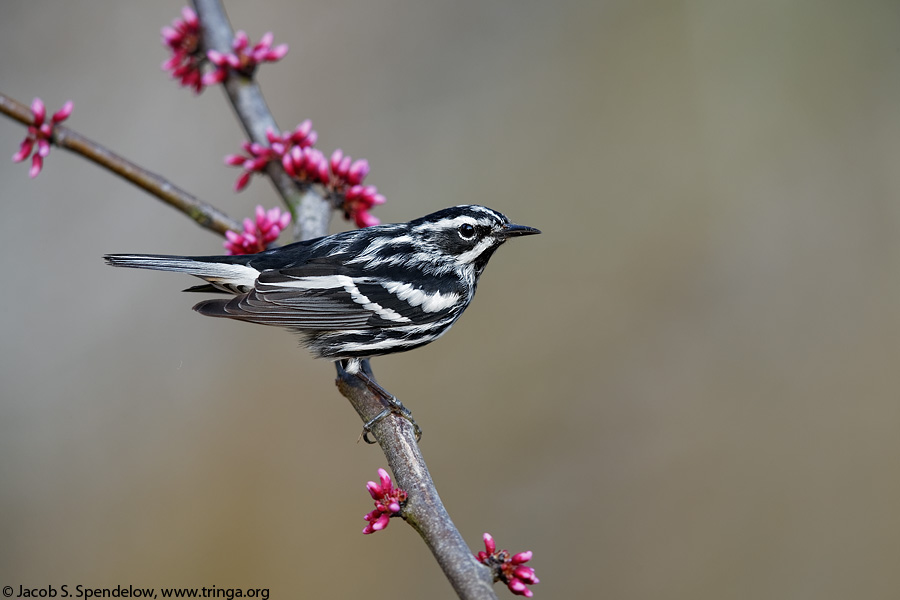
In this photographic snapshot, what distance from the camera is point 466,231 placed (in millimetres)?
4172

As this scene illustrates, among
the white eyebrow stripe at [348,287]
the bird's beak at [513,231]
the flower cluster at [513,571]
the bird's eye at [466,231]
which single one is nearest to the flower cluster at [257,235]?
the white eyebrow stripe at [348,287]

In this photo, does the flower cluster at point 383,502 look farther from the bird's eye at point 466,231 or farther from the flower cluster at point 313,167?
the flower cluster at point 313,167

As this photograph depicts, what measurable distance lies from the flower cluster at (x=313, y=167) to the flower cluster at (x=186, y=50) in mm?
689

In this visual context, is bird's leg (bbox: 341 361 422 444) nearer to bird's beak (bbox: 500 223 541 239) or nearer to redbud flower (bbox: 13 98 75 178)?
bird's beak (bbox: 500 223 541 239)

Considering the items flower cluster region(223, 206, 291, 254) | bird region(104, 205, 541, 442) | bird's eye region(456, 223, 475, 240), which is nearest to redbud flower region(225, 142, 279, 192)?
flower cluster region(223, 206, 291, 254)

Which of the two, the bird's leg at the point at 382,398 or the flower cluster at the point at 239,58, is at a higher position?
the flower cluster at the point at 239,58

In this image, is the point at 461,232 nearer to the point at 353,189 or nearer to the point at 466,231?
the point at 466,231

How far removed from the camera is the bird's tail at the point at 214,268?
144 inches

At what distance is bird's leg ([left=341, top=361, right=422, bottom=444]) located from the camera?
11.6ft

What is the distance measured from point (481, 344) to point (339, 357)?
7.80 feet

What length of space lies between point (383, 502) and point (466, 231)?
1.63 metres

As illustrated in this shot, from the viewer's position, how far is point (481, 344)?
20.2 feet

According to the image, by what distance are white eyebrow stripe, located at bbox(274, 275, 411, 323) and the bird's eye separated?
0.55 meters

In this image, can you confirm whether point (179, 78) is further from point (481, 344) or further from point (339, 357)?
point (481, 344)
